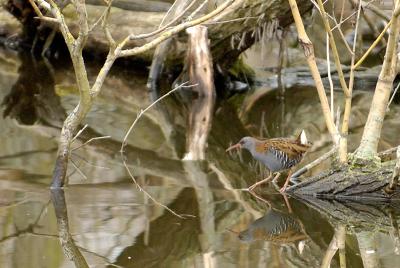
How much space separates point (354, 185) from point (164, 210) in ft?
5.41

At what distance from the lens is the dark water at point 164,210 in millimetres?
5508

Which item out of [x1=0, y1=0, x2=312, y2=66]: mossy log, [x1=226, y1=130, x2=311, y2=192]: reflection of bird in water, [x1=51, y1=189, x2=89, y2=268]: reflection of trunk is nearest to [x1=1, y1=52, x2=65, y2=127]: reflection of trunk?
[x1=0, y1=0, x2=312, y2=66]: mossy log

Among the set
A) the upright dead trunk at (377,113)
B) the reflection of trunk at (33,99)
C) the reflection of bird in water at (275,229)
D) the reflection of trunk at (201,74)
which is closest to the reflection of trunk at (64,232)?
the reflection of bird in water at (275,229)

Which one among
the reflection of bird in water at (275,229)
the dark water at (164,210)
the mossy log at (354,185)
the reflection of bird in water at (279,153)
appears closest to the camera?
the dark water at (164,210)

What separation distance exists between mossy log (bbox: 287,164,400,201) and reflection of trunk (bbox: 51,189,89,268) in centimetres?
201

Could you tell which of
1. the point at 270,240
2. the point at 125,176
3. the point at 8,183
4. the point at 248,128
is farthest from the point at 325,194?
the point at 248,128

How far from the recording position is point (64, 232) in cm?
597

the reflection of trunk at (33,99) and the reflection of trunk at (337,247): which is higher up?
the reflection of trunk at (33,99)

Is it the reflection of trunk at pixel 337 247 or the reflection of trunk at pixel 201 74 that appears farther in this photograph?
the reflection of trunk at pixel 201 74

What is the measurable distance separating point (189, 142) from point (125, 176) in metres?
2.00

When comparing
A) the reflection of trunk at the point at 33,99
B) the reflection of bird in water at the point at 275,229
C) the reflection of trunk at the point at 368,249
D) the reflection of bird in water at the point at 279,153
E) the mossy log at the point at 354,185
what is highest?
A: the reflection of trunk at the point at 33,99

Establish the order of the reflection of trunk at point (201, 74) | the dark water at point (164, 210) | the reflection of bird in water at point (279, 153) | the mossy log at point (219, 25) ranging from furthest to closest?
the reflection of trunk at point (201, 74) < the mossy log at point (219, 25) < the reflection of bird in water at point (279, 153) < the dark water at point (164, 210)

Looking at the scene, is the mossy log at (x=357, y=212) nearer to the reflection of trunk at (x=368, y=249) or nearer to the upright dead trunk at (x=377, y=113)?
the reflection of trunk at (x=368, y=249)

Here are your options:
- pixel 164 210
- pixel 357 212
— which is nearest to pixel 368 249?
pixel 357 212
